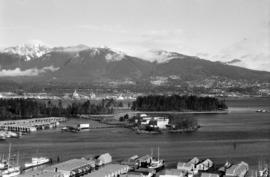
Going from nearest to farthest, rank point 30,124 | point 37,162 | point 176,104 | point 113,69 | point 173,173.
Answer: point 173,173, point 37,162, point 30,124, point 176,104, point 113,69

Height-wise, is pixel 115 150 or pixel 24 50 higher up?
pixel 24 50

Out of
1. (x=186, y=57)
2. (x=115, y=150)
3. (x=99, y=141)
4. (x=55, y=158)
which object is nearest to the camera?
(x=55, y=158)

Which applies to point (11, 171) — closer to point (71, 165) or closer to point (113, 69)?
point (71, 165)

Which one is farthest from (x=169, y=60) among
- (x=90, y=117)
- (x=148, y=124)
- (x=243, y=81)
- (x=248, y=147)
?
(x=248, y=147)

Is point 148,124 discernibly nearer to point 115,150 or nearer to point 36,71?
point 115,150

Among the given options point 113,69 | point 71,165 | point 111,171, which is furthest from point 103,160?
point 113,69

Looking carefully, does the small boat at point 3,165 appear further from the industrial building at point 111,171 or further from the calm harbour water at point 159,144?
the industrial building at point 111,171
